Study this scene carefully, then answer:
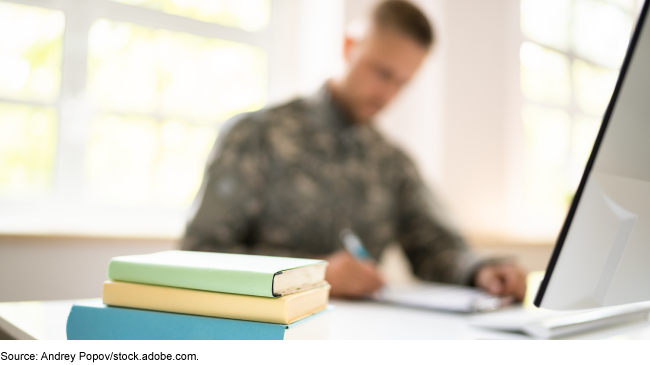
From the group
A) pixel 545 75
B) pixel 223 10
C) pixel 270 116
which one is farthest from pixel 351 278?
pixel 545 75

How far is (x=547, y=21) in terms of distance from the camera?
119 inches

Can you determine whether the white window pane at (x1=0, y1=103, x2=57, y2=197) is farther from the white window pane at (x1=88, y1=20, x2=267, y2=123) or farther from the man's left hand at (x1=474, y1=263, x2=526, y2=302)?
the man's left hand at (x1=474, y1=263, x2=526, y2=302)

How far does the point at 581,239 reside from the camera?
47cm

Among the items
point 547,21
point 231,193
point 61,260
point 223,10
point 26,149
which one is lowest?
point 61,260

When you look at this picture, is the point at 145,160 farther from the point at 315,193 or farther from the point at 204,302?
the point at 204,302

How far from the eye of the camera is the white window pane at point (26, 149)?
1631 millimetres

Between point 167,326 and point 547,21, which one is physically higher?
point 547,21

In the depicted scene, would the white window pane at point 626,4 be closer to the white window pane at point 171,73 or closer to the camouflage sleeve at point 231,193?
the white window pane at point 171,73

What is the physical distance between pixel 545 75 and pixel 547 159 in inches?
20.8

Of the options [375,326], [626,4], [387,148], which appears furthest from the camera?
[626,4]

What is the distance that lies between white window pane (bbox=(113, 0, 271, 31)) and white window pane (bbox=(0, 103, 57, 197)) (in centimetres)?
57

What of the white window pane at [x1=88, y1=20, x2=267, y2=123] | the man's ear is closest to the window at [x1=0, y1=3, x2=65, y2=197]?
the white window pane at [x1=88, y1=20, x2=267, y2=123]

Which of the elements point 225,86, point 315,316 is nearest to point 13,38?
point 225,86

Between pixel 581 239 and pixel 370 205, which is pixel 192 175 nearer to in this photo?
pixel 370 205
